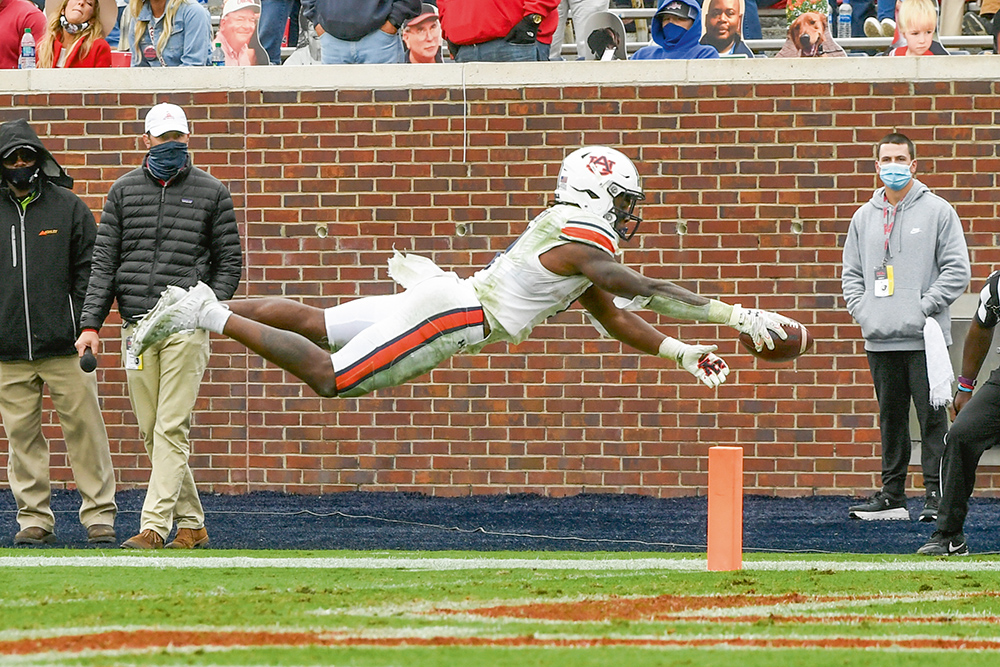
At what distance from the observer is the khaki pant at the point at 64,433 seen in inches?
337

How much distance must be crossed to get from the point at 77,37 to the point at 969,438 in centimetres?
739

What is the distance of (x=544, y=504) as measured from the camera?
1046 centimetres

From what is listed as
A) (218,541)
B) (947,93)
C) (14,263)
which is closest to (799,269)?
(947,93)

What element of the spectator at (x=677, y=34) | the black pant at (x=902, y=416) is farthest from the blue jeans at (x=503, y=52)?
the black pant at (x=902, y=416)

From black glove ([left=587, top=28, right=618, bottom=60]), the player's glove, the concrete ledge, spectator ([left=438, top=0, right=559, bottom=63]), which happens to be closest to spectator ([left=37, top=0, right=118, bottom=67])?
the concrete ledge

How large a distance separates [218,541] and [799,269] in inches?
185

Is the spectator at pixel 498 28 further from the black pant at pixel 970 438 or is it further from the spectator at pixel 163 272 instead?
the black pant at pixel 970 438

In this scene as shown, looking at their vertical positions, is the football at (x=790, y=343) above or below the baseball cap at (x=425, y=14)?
below

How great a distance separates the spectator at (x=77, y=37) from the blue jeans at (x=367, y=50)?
1768 mm

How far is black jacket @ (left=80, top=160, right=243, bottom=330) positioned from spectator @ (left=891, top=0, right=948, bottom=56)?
5.38 m

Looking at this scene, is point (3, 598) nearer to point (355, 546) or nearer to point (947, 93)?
point (355, 546)

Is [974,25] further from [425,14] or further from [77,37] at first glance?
[77,37]

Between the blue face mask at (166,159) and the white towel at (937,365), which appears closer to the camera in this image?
the blue face mask at (166,159)

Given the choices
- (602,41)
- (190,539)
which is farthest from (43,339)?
(602,41)
